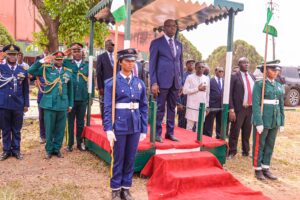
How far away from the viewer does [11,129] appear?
6086 millimetres

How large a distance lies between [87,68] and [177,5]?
219 centimetres

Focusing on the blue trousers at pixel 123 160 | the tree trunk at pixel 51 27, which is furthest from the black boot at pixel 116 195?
the tree trunk at pixel 51 27

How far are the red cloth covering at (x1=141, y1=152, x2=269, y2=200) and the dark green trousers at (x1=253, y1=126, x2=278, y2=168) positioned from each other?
0.74 meters

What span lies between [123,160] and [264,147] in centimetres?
259

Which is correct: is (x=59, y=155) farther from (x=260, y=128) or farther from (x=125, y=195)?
(x=260, y=128)

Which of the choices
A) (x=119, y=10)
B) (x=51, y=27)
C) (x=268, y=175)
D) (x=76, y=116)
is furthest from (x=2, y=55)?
(x=268, y=175)

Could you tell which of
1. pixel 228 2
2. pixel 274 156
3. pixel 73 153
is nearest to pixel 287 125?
pixel 274 156

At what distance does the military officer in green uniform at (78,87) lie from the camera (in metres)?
6.53

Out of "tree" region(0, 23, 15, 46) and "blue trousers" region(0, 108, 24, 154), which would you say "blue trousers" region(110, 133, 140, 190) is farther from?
"tree" region(0, 23, 15, 46)

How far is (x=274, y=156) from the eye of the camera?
7156 mm

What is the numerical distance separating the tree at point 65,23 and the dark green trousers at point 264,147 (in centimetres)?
579

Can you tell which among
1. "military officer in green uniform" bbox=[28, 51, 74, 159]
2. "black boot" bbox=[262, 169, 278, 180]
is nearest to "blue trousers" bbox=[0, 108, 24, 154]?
"military officer in green uniform" bbox=[28, 51, 74, 159]

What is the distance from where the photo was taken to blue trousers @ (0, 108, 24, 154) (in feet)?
19.6

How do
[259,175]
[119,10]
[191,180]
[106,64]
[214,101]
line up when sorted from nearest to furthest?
[119,10], [191,180], [259,175], [106,64], [214,101]
